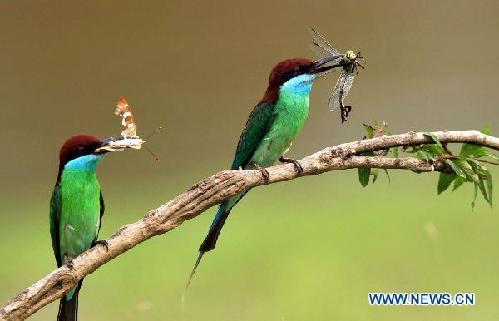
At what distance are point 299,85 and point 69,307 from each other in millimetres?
737

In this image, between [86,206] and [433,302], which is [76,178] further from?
[433,302]

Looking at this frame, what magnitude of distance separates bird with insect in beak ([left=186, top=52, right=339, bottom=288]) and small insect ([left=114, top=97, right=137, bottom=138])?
0.36 metres

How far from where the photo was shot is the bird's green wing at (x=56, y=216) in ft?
6.37

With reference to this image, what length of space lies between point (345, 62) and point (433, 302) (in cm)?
70

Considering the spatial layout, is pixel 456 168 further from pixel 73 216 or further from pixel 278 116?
pixel 73 216

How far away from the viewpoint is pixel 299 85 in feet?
6.60

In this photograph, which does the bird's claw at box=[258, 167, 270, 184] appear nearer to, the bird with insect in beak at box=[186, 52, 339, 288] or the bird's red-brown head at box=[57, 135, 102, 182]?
the bird with insect in beak at box=[186, 52, 339, 288]

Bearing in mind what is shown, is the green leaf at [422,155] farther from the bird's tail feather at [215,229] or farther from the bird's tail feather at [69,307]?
the bird's tail feather at [69,307]

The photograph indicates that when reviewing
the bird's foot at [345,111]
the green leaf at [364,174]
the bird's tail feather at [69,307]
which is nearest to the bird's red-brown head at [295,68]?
the bird's foot at [345,111]

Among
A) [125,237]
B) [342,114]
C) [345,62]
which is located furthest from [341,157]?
[125,237]

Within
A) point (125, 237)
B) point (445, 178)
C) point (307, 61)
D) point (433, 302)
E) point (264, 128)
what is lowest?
point (433, 302)

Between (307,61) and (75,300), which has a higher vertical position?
(307,61)

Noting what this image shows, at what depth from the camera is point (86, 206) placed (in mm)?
1955

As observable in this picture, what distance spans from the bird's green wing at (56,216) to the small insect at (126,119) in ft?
0.97
